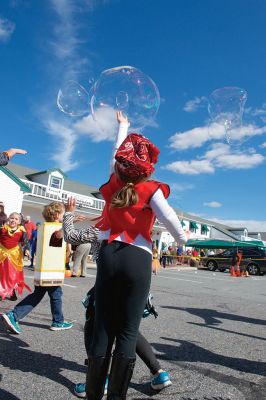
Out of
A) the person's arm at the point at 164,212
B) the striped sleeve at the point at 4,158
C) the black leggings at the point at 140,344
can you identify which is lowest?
the black leggings at the point at 140,344

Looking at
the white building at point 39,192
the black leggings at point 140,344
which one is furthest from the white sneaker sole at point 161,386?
the white building at point 39,192

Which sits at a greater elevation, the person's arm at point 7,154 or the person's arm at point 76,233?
the person's arm at point 7,154

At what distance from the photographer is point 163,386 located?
9.39 feet

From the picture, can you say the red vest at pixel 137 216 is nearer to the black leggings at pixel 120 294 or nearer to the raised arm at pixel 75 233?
the black leggings at pixel 120 294

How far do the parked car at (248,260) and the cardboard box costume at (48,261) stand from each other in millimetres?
22896

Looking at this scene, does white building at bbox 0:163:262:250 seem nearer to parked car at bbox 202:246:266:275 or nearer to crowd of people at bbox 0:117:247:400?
parked car at bbox 202:246:266:275

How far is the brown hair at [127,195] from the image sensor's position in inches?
86.2

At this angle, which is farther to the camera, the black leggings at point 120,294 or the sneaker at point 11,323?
the sneaker at point 11,323

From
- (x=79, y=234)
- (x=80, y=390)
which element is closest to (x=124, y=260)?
(x=79, y=234)

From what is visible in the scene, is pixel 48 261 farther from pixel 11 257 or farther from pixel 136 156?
pixel 136 156

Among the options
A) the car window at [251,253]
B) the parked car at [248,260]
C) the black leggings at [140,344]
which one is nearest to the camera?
the black leggings at [140,344]

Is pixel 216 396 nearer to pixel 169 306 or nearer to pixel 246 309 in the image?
pixel 169 306

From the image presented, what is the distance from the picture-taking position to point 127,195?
7.18 feet

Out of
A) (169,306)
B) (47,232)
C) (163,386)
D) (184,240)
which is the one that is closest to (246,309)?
(169,306)
